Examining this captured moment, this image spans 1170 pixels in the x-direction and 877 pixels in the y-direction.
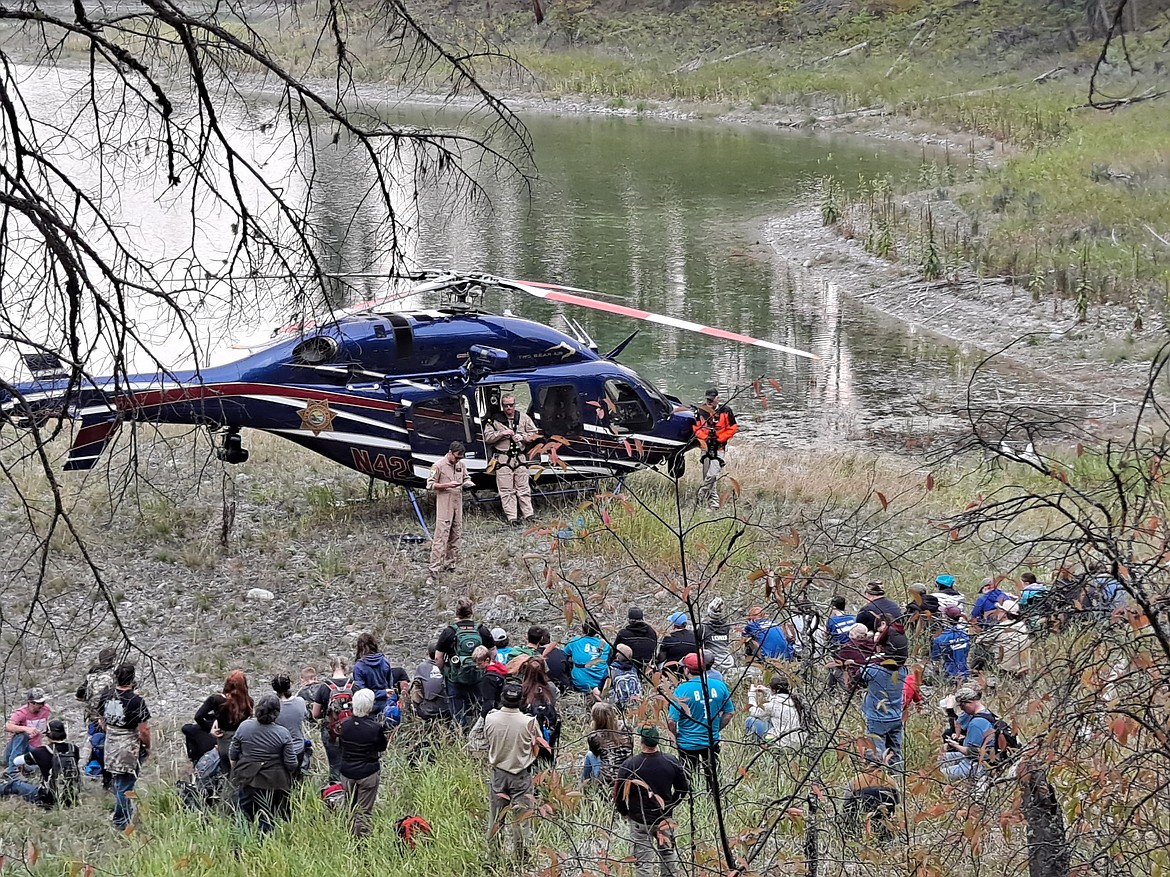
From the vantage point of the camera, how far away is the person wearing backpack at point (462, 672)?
31.7 feet

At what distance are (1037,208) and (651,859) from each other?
27412mm

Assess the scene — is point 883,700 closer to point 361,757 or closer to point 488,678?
point 488,678

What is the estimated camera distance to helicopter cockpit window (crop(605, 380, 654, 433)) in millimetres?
14844

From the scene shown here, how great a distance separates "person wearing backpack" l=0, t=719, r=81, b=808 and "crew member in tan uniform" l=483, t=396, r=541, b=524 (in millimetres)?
5667

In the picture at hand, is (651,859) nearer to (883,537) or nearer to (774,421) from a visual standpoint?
(883,537)

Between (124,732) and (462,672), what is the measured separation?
2.38 m

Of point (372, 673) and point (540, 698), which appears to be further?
point (372, 673)

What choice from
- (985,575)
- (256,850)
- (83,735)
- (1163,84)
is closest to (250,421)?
(83,735)

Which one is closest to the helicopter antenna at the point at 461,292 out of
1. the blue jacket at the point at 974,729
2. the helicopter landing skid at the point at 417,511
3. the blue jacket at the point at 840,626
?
the helicopter landing skid at the point at 417,511

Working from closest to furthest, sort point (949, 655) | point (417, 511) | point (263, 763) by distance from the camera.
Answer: point (263, 763) → point (949, 655) → point (417, 511)

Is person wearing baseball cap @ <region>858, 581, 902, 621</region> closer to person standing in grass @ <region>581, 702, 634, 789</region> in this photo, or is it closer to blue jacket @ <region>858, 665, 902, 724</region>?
blue jacket @ <region>858, 665, 902, 724</region>

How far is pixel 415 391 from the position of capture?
1384cm

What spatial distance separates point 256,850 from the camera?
25.7 ft

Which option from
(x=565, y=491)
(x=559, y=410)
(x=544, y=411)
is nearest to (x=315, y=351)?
(x=544, y=411)
